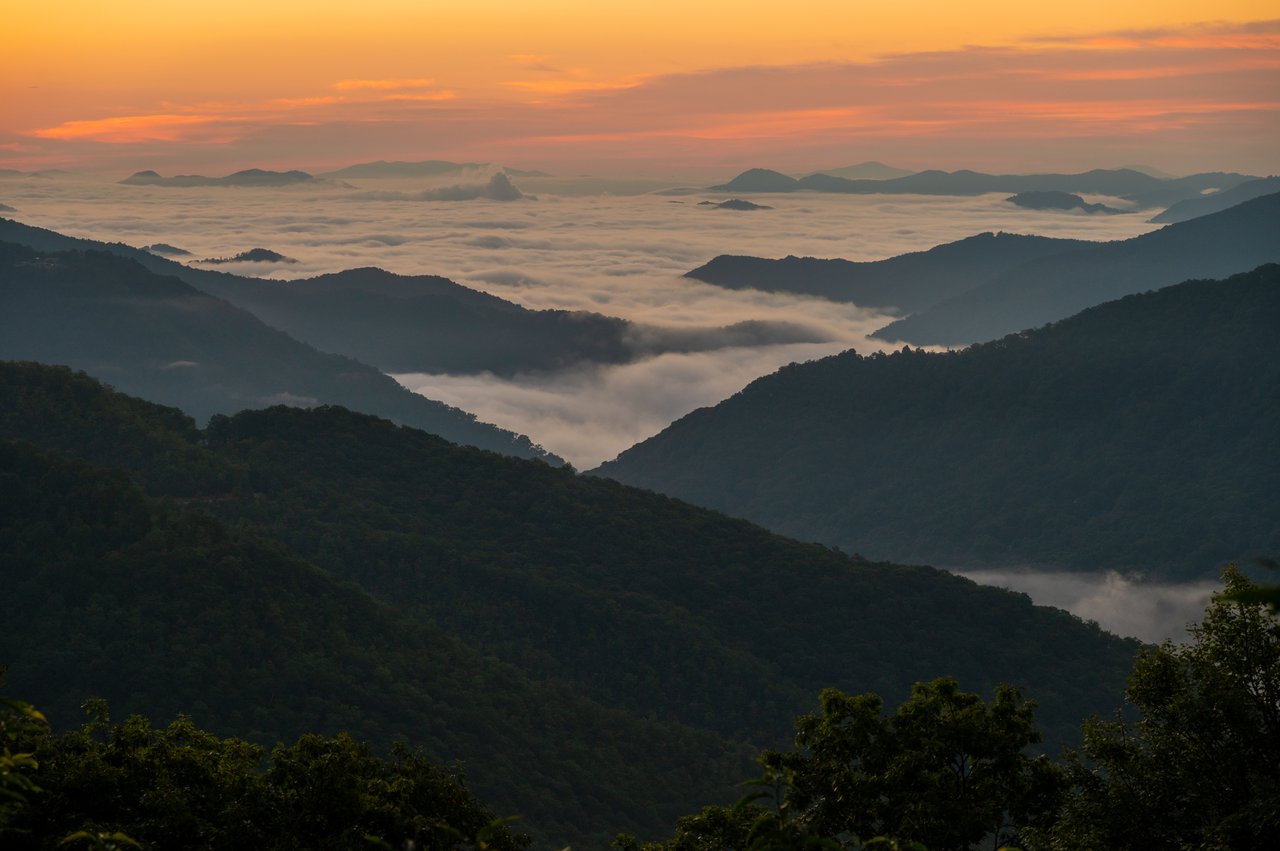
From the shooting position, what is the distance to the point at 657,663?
257ft

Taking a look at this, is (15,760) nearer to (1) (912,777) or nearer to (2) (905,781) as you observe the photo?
(2) (905,781)

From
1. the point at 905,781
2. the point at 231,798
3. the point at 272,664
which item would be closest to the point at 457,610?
the point at 272,664

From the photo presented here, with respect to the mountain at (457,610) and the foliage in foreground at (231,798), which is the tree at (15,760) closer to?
the foliage in foreground at (231,798)

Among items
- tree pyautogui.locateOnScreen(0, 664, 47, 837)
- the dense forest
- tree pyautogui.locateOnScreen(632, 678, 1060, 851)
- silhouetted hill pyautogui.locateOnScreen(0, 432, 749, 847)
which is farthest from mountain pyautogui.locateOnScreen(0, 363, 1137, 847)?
tree pyautogui.locateOnScreen(0, 664, 47, 837)

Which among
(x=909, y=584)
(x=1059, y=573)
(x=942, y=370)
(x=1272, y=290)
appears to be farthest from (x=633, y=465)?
(x=909, y=584)

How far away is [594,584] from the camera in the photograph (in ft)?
283

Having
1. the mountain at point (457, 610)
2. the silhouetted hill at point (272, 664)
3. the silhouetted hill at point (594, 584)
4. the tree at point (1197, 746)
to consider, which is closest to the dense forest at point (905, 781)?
the tree at point (1197, 746)

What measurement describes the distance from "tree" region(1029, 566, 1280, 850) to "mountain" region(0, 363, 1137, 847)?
3496cm

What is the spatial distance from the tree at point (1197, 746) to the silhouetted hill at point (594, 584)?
40.1 meters

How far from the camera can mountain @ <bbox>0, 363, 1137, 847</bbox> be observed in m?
60.2

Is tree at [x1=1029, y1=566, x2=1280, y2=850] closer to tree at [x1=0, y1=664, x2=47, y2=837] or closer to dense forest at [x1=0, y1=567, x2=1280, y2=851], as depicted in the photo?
dense forest at [x1=0, y1=567, x2=1280, y2=851]

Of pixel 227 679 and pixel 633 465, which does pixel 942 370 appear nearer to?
pixel 633 465

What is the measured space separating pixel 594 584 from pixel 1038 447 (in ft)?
289

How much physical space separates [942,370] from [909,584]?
90.2m
